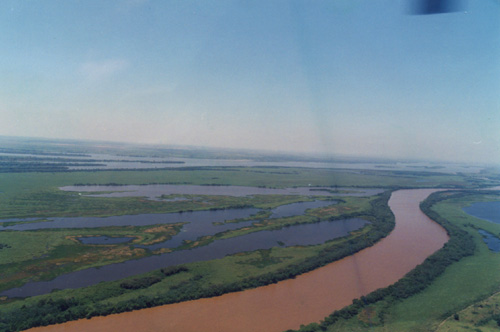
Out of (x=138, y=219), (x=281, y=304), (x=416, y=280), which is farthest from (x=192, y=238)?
(x=416, y=280)

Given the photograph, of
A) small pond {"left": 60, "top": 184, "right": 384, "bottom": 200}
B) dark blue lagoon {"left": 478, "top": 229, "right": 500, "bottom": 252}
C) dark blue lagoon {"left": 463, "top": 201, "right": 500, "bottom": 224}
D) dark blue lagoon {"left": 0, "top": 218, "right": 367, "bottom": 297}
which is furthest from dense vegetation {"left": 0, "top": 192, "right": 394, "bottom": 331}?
dark blue lagoon {"left": 463, "top": 201, "right": 500, "bottom": 224}

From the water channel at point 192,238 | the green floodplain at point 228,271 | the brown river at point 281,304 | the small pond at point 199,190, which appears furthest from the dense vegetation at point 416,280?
the small pond at point 199,190

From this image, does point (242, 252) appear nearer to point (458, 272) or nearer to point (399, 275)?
point (399, 275)

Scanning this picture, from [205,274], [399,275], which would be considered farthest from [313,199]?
[205,274]

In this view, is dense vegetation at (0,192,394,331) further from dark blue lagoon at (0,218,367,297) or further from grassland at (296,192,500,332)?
grassland at (296,192,500,332)

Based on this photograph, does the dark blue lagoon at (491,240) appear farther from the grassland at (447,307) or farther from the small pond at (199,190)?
the small pond at (199,190)

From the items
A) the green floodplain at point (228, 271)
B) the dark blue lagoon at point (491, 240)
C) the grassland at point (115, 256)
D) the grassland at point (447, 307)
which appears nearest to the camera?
the grassland at point (447, 307)
